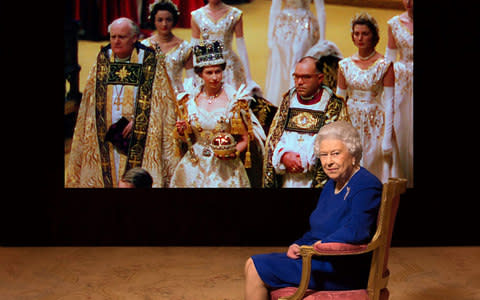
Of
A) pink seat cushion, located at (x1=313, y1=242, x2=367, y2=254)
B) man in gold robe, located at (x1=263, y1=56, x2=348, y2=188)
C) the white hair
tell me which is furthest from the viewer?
the white hair

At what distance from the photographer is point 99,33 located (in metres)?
5.38

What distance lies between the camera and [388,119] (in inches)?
211

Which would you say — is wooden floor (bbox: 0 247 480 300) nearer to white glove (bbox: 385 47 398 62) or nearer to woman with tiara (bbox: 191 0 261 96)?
woman with tiara (bbox: 191 0 261 96)

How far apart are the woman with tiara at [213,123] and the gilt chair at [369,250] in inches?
109

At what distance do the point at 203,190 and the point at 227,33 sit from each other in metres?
1.31

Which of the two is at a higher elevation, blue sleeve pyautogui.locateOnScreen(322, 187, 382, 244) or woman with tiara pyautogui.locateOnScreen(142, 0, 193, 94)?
woman with tiara pyautogui.locateOnScreen(142, 0, 193, 94)

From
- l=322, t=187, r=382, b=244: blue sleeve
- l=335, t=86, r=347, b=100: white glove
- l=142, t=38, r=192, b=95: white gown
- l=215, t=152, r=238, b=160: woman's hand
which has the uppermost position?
l=142, t=38, r=192, b=95: white gown

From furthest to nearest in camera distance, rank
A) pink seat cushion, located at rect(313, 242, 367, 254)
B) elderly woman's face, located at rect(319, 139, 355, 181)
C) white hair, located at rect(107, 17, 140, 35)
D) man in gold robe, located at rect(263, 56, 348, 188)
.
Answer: white hair, located at rect(107, 17, 140, 35), man in gold robe, located at rect(263, 56, 348, 188), elderly woman's face, located at rect(319, 139, 355, 181), pink seat cushion, located at rect(313, 242, 367, 254)

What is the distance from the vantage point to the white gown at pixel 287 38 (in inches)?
208

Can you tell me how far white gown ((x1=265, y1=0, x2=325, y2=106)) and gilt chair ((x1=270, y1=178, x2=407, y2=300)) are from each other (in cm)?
282

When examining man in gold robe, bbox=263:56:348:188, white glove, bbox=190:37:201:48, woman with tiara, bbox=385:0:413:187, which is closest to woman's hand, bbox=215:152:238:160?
man in gold robe, bbox=263:56:348:188

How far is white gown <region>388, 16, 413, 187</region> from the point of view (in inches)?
210
